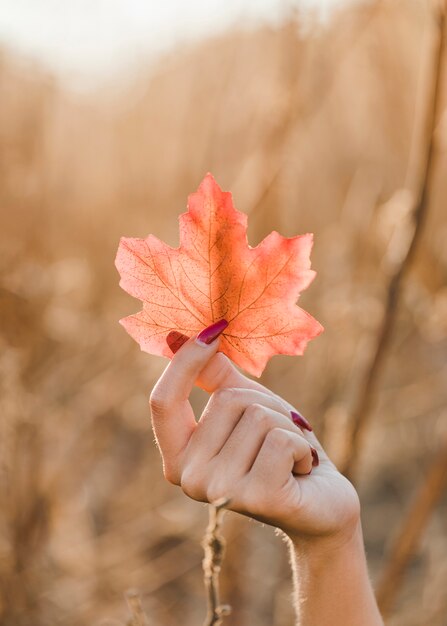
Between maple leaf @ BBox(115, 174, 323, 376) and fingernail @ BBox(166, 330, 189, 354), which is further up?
maple leaf @ BBox(115, 174, 323, 376)

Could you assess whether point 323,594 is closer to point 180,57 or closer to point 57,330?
point 57,330

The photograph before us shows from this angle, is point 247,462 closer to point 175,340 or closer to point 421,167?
point 175,340

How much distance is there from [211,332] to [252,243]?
1597 millimetres

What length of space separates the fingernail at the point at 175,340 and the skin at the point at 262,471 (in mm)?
29

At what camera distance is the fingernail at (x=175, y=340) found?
2.57ft

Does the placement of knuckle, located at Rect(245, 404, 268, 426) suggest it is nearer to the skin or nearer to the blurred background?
the skin

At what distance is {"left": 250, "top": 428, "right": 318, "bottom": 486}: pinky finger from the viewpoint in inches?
28.9

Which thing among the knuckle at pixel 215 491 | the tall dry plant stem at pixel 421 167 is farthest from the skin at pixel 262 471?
the tall dry plant stem at pixel 421 167

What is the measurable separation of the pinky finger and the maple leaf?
3.2 inches

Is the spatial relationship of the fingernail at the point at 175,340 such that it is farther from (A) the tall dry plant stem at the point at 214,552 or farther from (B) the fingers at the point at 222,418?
(A) the tall dry plant stem at the point at 214,552

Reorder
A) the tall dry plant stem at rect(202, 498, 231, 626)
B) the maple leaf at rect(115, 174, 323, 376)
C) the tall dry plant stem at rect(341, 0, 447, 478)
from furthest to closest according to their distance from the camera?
the tall dry plant stem at rect(341, 0, 447, 478), the maple leaf at rect(115, 174, 323, 376), the tall dry plant stem at rect(202, 498, 231, 626)

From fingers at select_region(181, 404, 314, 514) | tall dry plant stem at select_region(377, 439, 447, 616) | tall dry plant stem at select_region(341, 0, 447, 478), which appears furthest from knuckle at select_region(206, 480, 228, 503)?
A: tall dry plant stem at select_region(377, 439, 447, 616)

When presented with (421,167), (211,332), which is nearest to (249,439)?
(211,332)

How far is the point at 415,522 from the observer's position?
5.88 feet
